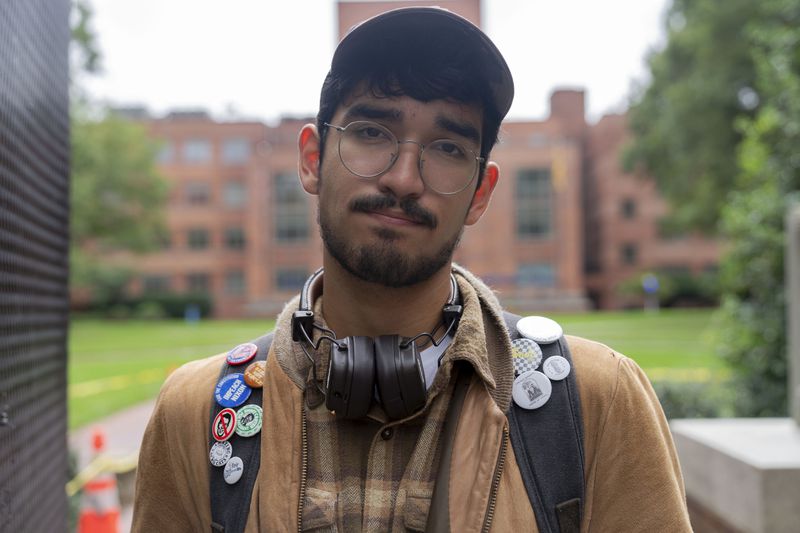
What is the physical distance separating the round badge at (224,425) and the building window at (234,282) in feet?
230

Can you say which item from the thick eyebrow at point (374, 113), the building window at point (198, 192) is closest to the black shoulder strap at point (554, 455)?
the thick eyebrow at point (374, 113)

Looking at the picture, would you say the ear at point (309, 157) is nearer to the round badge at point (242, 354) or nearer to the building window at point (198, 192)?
the round badge at point (242, 354)

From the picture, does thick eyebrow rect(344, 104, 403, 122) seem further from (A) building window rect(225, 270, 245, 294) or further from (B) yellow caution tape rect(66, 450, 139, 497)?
(A) building window rect(225, 270, 245, 294)

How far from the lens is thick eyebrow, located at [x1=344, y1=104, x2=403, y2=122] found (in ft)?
6.35

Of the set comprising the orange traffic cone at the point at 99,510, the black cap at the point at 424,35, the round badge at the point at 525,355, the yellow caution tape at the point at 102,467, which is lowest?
the yellow caution tape at the point at 102,467

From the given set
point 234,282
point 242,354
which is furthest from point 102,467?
point 234,282

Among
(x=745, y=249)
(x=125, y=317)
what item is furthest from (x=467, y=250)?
(x=745, y=249)

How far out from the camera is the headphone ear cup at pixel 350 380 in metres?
1.82

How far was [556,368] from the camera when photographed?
6.31 ft

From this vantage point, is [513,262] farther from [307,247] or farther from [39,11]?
[39,11]

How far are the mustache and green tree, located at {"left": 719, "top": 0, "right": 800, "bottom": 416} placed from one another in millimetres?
8228

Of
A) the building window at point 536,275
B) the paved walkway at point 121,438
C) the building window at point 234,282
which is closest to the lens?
the paved walkway at point 121,438

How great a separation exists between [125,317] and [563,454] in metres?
65.3

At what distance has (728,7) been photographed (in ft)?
87.0
